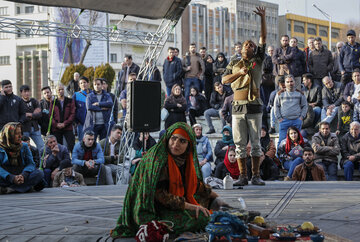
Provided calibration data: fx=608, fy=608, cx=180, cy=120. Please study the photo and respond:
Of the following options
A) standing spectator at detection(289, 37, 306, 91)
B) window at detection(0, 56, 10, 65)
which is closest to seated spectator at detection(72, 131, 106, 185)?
standing spectator at detection(289, 37, 306, 91)

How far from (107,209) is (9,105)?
6.55 m

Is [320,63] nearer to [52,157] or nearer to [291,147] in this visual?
[291,147]

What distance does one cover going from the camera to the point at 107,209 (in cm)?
722

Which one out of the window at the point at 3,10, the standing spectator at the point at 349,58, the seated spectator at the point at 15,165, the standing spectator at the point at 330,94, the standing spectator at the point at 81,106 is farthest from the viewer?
the window at the point at 3,10

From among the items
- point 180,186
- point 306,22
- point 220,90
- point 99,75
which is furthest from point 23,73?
point 180,186

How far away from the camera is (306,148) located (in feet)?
37.1

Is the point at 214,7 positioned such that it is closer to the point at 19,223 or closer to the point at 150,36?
the point at 150,36

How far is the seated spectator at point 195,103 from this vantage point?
55.0ft

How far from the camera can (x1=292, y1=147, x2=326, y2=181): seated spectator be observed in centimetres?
1135

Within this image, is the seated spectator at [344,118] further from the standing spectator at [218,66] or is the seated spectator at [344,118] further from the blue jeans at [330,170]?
the standing spectator at [218,66]

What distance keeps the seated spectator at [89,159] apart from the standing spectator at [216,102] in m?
4.76

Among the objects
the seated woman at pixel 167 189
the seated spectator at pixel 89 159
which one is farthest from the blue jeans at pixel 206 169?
the seated woman at pixel 167 189

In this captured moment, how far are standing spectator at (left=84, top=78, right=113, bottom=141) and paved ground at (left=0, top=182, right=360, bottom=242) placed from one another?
4.53 meters

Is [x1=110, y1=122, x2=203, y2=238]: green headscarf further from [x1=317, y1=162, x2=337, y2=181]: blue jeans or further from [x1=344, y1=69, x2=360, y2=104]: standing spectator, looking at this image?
[x1=344, y1=69, x2=360, y2=104]: standing spectator
